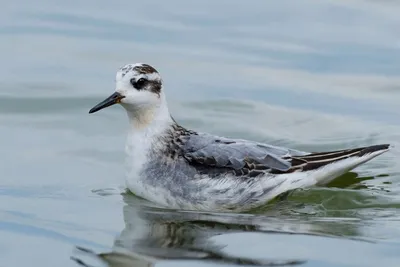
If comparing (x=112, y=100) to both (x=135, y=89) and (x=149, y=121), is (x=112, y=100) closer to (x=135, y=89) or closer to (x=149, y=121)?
(x=135, y=89)

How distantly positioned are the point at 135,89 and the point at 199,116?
343cm

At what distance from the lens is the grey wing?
521 inches

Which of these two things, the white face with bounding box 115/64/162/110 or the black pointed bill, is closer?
the black pointed bill

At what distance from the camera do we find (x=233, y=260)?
11477mm

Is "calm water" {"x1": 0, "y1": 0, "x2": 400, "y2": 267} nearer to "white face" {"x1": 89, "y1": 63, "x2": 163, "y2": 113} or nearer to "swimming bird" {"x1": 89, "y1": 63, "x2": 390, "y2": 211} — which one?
"swimming bird" {"x1": 89, "y1": 63, "x2": 390, "y2": 211}

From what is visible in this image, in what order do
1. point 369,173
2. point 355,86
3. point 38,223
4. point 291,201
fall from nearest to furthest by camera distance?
point 38,223 → point 291,201 → point 369,173 → point 355,86

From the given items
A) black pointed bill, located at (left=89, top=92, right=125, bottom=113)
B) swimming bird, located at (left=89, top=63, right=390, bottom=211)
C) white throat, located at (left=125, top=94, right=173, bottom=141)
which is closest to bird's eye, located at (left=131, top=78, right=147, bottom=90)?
swimming bird, located at (left=89, top=63, right=390, bottom=211)

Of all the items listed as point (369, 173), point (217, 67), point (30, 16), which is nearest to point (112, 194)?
point (369, 173)

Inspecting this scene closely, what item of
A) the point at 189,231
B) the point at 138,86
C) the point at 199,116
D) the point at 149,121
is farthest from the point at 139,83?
the point at 199,116

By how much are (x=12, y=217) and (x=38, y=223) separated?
368mm

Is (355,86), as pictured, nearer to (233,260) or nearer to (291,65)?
(291,65)

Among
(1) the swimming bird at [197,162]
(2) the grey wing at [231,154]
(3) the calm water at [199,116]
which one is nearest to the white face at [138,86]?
(1) the swimming bird at [197,162]

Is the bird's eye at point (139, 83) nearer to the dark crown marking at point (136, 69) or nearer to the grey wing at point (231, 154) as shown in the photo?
the dark crown marking at point (136, 69)

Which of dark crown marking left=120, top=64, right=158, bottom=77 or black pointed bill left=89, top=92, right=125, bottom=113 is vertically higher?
dark crown marking left=120, top=64, right=158, bottom=77
